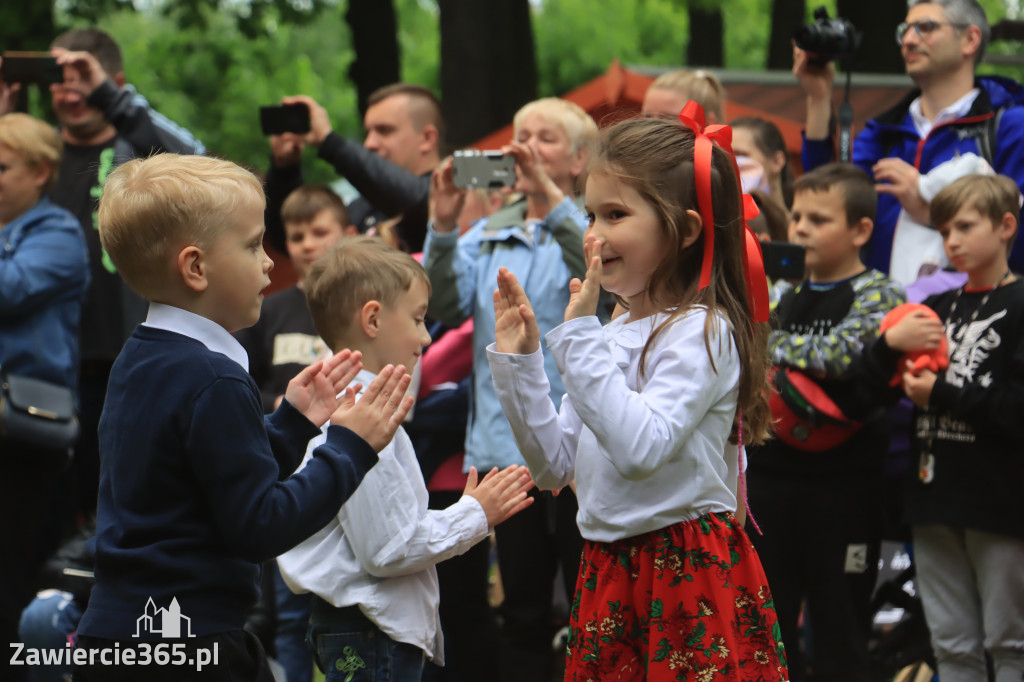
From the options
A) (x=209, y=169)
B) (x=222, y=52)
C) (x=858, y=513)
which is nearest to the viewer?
(x=209, y=169)

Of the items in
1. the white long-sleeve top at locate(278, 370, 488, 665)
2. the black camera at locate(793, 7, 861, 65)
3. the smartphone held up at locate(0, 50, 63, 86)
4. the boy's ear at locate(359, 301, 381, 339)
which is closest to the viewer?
the white long-sleeve top at locate(278, 370, 488, 665)

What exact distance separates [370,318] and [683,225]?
0.98 meters

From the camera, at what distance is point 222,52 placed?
14.8 meters

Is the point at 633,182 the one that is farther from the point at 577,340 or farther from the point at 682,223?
the point at 577,340

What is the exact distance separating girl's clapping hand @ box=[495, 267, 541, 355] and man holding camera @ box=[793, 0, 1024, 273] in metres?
2.60

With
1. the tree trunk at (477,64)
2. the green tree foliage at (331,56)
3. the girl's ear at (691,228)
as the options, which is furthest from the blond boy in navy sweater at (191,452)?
the green tree foliage at (331,56)

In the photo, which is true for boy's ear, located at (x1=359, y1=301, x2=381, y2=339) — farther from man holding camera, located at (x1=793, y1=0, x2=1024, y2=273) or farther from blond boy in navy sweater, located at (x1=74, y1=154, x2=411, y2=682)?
man holding camera, located at (x1=793, y1=0, x2=1024, y2=273)

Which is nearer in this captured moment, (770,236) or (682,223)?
(682,223)

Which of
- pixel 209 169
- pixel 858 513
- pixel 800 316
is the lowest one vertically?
pixel 858 513

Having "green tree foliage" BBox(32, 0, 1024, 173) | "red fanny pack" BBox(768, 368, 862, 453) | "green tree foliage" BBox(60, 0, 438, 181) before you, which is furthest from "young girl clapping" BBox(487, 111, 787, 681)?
"green tree foliage" BBox(32, 0, 1024, 173)

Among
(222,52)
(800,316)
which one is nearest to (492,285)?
(800,316)

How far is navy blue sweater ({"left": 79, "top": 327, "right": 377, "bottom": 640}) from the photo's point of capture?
2357 millimetres

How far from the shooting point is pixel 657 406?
2582 millimetres

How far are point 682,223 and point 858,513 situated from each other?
6.81 feet
